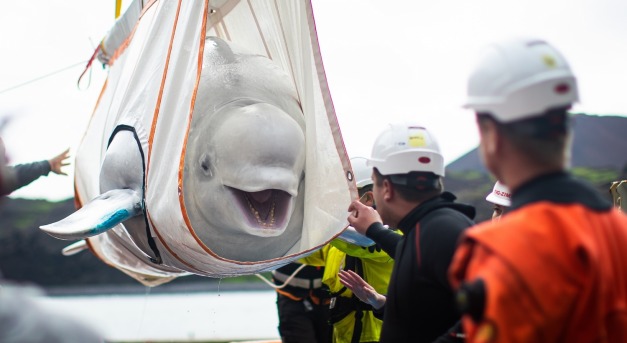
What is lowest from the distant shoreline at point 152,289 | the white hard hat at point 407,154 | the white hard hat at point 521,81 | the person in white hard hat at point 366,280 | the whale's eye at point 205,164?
the distant shoreline at point 152,289

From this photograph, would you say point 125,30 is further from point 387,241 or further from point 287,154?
point 387,241

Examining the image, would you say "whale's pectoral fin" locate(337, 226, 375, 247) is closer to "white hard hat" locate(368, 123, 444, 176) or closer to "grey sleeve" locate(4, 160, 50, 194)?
"white hard hat" locate(368, 123, 444, 176)

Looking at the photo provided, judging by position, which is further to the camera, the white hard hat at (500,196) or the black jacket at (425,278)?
the white hard hat at (500,196)

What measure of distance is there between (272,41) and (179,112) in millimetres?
946

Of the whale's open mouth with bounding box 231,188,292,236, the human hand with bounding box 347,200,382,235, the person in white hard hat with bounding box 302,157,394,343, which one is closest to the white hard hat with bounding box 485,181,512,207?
the person in white hard hat with bounding box 302,157,394,343

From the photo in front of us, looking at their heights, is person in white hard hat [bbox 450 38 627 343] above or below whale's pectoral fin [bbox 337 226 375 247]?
above

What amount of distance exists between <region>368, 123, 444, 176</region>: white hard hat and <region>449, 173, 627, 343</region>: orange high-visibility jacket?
1.09m

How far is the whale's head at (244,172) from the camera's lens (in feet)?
13.3

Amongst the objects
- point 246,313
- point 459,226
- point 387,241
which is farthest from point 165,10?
Answer: point 246,313

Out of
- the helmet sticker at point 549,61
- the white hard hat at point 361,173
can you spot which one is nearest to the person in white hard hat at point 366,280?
the white hard hat at point 361,173

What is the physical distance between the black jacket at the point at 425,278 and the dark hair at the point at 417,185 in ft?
0.26

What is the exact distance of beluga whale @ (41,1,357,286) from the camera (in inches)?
156

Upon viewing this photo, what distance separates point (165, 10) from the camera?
4.40 metres

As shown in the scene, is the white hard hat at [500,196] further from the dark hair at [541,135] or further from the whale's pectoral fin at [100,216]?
the dark hair at [541,135]
